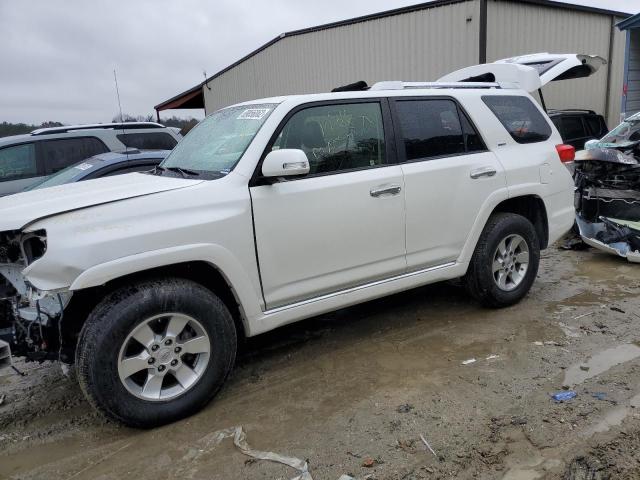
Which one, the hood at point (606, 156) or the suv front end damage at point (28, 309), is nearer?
the suv front end damage at point (28, 309)

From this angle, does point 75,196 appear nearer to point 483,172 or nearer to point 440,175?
point 440,175

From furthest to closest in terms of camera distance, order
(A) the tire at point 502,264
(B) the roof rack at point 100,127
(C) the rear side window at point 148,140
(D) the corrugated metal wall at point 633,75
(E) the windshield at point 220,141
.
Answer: (D) the corrugated metal wall at point 633,75, (C) the rear side window at point 148,140, (B) the roof rack at point 100,127, (A) the tire at point 502,264, (E) the windshield at point 220,141

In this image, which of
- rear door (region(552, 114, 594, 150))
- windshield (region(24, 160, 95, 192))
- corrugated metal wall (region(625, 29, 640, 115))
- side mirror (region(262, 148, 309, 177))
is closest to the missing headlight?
side mirror (region(262, 148, 309, 177))

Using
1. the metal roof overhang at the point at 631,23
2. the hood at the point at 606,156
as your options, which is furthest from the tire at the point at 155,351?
the metal roof overhang at the point at 631,23

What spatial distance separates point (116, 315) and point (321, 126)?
71.9 inches

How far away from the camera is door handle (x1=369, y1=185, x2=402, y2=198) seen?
3.66 m

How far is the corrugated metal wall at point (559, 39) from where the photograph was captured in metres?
11.7

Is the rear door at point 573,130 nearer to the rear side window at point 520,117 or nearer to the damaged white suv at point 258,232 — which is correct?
the rear side window at point 520,117

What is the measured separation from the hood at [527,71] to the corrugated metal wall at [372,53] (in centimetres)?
425

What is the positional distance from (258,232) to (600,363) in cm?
254

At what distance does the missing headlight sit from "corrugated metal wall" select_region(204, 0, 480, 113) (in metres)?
10.7

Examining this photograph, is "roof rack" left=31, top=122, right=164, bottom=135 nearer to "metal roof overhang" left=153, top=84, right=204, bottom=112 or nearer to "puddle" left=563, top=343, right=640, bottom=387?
"puddle" left=563, top=343, right=640, bottom=387

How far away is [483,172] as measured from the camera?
13.9 ft

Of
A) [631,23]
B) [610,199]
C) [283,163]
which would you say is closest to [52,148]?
[283,163]
